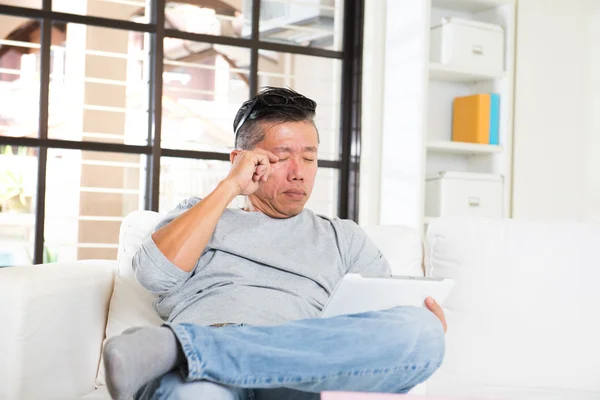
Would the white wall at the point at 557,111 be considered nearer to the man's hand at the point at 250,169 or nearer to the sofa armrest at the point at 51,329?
the man's hand at the point at 250,169

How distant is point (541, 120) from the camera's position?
385 centimetres

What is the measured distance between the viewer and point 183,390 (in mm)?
1332

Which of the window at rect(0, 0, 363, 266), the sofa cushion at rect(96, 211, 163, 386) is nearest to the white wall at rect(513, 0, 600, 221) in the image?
the window at rect(0, 0, 363, 266)

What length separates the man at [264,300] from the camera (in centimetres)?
133

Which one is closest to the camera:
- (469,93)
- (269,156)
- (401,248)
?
(269,156)

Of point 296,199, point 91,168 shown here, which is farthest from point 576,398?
point 91,168

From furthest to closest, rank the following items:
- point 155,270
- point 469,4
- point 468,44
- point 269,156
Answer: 1. point 469,4
2. point 468,44
3. point 269,156
4. point 155,270

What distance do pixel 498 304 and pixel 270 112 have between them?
76 cm

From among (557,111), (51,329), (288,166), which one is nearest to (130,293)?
(51,329)

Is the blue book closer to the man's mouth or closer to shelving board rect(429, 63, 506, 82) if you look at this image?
shelving board rect(429, 63, 506, 82)

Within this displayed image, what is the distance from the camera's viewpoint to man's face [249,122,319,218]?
1.96m

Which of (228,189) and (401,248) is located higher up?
(228,189)

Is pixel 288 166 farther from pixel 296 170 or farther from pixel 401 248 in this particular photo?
pixel 401 248

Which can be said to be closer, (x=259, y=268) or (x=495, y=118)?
(x=259, y=268)
